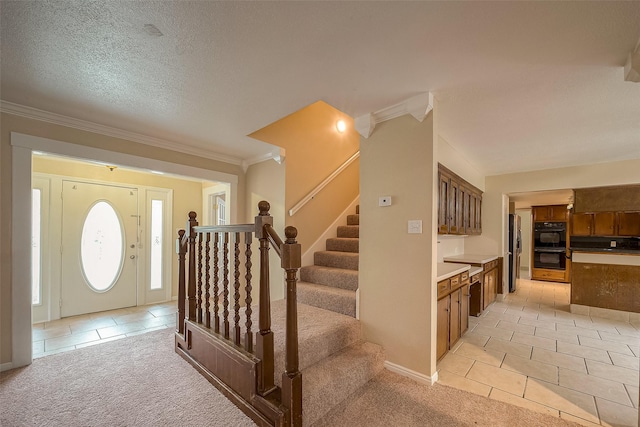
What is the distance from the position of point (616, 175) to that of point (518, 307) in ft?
8.62

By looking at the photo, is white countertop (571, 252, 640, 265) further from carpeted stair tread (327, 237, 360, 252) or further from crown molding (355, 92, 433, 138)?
crown molding (355, 92, 433, 138)

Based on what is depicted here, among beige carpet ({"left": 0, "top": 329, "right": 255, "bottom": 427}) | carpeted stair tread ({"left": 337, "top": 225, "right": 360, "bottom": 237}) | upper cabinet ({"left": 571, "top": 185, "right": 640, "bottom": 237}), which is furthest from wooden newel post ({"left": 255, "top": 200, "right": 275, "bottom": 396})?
upper cabinet ({"left": 571, "top": 185, "right": 640, "bottom": 237})

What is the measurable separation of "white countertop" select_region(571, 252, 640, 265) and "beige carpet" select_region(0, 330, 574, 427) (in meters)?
3.87

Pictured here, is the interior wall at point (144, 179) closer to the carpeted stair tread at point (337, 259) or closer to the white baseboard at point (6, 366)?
the white baseboard at point (6, 366)

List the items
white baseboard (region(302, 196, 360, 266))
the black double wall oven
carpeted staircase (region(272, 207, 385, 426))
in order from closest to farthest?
carpeted staircase (region(272, 207, 385, 426)) → white baseboard (region(302, 196, 360, 266)) → the black double wall oven

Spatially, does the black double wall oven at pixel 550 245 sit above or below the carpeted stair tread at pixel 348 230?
below

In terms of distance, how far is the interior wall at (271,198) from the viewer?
12.5 ft

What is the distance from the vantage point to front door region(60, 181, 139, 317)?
13.5 ft

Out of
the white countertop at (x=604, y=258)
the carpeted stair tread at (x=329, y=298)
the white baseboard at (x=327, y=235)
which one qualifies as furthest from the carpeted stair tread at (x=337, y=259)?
the white countertop at (x=604, y=258)

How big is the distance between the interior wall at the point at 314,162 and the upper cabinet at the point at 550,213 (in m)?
6.11

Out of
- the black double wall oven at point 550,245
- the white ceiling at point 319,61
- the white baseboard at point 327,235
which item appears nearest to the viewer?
the white ceiling at point 319,61

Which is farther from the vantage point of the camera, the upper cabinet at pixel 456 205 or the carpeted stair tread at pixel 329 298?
the upper cabinet at pixel 456 205

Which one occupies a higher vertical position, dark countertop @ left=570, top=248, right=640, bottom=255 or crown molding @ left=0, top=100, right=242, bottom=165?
crown molding @ left=0, top=100, right=242, bottom=165

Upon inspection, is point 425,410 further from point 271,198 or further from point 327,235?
point 271,198
